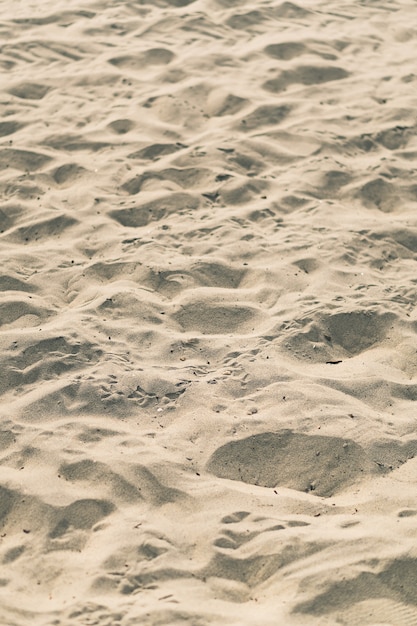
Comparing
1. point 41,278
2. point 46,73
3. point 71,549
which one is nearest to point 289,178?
point 41,278

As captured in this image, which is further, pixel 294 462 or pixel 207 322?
pixel 207 322

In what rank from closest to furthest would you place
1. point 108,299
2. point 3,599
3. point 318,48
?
point 3,599, point 108,299, point 318,48

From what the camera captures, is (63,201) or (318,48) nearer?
(63,201)

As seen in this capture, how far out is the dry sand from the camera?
2.61 metres

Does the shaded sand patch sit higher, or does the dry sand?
the dry sand

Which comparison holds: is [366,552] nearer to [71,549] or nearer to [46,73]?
[71,549]

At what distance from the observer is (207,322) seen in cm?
369

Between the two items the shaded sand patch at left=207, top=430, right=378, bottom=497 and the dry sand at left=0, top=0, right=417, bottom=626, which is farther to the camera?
the shaded sand patch at left=207, top=430, right=378, bottom=497

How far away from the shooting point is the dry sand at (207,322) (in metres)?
2.61

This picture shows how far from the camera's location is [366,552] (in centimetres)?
263

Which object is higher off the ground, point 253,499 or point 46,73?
point 46,73

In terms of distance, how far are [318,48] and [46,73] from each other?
1.79 meters

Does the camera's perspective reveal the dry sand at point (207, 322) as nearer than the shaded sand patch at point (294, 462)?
Yes

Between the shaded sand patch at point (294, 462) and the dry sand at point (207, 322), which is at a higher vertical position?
the dry sand at point (207, 322)
